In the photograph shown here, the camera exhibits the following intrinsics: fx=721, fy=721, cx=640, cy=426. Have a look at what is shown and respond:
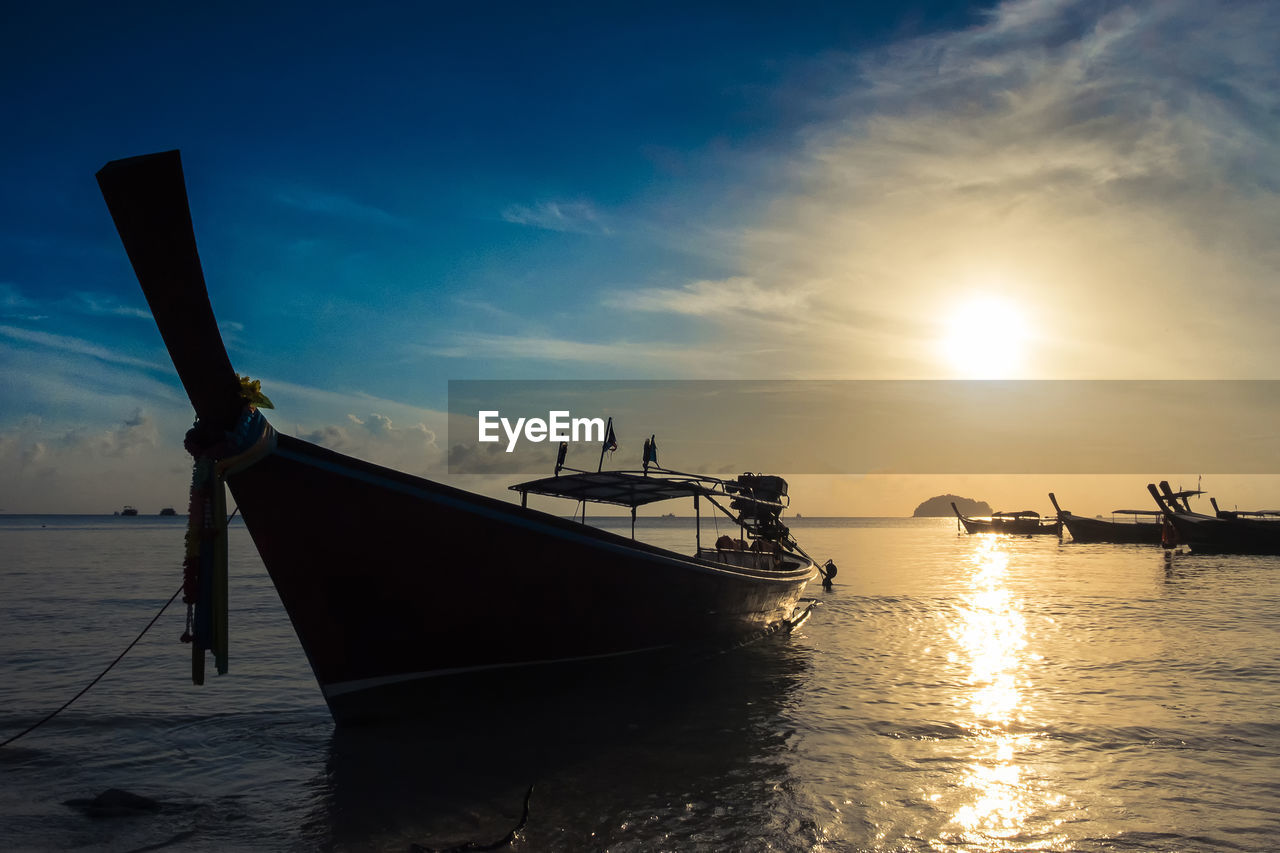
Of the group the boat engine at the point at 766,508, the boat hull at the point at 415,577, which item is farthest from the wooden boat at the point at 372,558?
the boat engine at the point at 766,508

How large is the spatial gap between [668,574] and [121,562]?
132 ft

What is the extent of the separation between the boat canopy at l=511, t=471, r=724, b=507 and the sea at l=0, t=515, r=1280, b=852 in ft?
10.8

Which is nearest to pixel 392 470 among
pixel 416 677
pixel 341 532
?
pixel 341 532

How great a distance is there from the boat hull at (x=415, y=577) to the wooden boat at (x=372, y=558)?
0.06 feet

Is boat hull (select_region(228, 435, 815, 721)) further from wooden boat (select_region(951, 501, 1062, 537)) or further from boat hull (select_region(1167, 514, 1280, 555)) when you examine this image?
wooden boat (select_region(951, 501, 1062, 537))

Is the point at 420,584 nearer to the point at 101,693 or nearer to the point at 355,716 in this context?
the point at 355,716

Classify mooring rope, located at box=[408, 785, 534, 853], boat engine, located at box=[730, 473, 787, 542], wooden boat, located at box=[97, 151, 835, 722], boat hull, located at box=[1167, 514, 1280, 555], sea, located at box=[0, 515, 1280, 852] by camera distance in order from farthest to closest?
boat hull, located at box=[1167, 514, 1280, 555]
boat engine, located at box=[730, 473, 787, 542]
sea, located at box=[0, 515, 1280, 852]
wooden boat, located at box=[97, 151, 835, 722]
mooring rope, located at box=[408, 785, 534, 853]

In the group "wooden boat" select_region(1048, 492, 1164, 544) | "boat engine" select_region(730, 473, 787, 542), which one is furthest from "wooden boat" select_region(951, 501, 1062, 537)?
"boat engine" select_region(730, 473, 787, 542)

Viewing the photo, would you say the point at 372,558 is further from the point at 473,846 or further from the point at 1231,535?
the point at 1231,535

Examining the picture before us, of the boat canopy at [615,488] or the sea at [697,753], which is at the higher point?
the boat canopy at [615,488]

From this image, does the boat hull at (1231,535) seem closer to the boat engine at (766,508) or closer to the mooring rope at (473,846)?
the boat engine at (766,508)

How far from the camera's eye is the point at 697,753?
8523 mm

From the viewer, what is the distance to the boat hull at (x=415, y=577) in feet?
26.0

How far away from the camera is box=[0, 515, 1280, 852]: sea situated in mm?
6289
